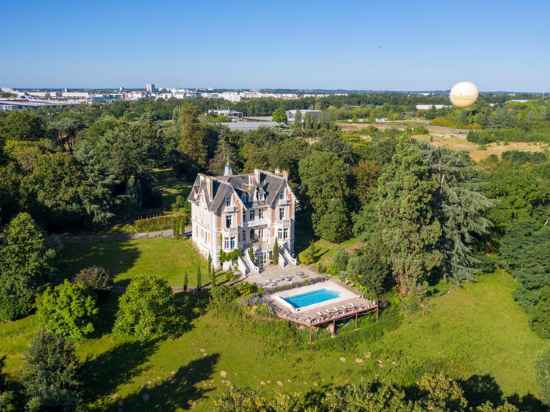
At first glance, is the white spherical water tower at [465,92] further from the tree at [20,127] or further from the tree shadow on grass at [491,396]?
the tree at [20,127]

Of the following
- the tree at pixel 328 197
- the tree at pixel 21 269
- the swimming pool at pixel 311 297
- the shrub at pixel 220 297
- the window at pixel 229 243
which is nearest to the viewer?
the tree at pixel 21 269

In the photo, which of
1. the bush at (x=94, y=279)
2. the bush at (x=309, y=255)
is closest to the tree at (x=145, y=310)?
the bush at (x=94, y=279)

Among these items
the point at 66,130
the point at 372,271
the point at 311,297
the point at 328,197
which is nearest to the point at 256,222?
the point at 311,297

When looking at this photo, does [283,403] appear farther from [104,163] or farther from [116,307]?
[104,163]

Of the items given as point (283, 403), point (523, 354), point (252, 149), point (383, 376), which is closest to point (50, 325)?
point (283, 403)

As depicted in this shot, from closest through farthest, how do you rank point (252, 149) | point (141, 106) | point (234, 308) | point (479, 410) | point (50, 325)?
1. point (479, 410)
2. point (50, 325)
3. point (234, 308)
4. point (252, 149)
5. point (141, 106)

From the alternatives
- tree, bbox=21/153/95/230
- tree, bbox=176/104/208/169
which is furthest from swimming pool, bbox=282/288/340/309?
tree, bbox=176/104/208/169

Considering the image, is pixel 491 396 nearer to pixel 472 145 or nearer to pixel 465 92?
pixel 465 92
